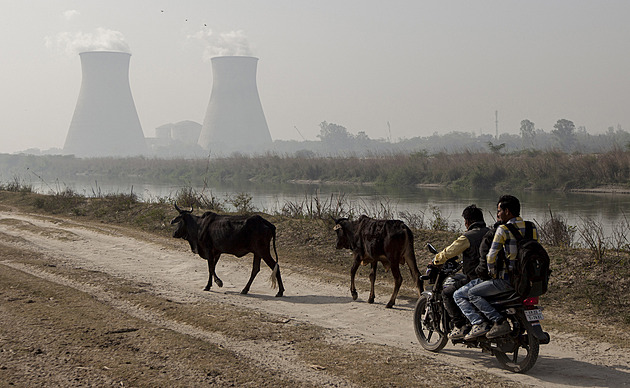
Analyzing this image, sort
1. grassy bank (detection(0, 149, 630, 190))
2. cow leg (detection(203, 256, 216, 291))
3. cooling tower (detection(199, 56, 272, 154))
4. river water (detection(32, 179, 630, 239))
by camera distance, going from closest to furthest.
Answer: cow leg (detection(203, 256, 216, 291)) → river water (detection(32, 179, 630, 239)) → grassy bank (detection(0, 149, 630, 190)) → cooling tower (detection(199, 56, 272, 154))

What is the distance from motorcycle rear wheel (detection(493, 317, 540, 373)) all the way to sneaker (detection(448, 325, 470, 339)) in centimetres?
30

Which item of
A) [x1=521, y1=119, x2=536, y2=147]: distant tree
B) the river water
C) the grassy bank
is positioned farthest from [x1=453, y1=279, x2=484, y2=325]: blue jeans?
[x1=521, y1=119, x2=536, y2=147]: distant tree

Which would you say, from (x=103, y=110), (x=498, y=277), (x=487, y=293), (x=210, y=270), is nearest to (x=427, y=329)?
(x=487, y=293)

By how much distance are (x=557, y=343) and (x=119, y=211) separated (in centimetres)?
1471

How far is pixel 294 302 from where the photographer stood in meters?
8.37

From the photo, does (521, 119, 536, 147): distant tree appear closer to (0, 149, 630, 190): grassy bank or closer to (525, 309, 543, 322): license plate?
(0, 149, 630, 190): grassy bank

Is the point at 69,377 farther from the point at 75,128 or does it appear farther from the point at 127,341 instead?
the point at 75,128

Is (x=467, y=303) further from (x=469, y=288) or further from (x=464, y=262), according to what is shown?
(x=464, y=262)

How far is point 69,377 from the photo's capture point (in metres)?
5.28

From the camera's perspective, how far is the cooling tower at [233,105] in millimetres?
86438

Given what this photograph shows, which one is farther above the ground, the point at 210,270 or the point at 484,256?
the point at 484,256

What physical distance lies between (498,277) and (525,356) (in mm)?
769

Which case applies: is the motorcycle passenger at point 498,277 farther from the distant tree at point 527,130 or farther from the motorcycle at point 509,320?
the distant tree at point 527,130

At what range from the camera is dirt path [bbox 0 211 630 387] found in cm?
543
